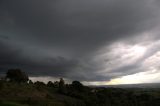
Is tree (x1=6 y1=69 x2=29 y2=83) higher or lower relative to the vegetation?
higher

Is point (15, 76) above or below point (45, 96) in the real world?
above

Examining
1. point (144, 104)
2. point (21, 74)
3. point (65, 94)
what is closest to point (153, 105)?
point (144, 104)

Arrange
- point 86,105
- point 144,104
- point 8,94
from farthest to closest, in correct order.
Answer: point 144,104
point 86,105
point 8,94

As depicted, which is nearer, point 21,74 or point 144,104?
point 144,104

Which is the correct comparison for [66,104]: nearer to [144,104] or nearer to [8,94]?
[8,94]

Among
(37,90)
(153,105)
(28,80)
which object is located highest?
(28,80)

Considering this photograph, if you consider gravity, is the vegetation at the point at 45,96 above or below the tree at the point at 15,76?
below

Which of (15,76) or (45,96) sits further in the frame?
(15,76)

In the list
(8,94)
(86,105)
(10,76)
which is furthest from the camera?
(10,76)

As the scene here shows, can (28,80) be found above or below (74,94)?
above

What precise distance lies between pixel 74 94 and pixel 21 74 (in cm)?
4486

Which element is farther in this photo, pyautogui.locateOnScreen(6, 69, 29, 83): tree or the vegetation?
pyautogui.locateOnScreen(6, 69, 29, 83): tree

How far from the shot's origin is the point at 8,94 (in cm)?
11750

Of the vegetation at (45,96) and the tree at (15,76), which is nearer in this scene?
the vegetation at (45,96)
